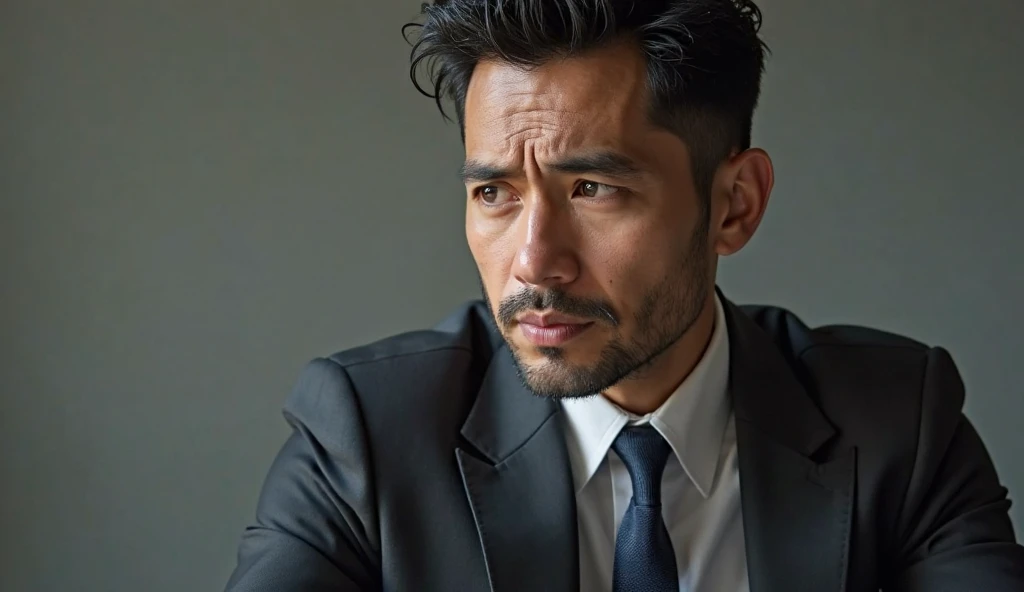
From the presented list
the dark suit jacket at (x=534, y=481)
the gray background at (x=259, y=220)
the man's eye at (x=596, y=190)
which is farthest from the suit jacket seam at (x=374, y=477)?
the gray background at (x=259, y=220)

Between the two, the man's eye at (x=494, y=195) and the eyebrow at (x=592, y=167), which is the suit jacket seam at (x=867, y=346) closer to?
the eyebrow at (x=592, y=167)

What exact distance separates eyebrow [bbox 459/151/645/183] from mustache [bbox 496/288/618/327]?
17 cm

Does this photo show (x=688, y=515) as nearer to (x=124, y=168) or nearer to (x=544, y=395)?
(x=544, y=395)

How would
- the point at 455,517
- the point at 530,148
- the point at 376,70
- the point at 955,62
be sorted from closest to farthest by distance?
the point at 530,148 → the point at 455,517 → the point at 376,70 → the point at 955,62

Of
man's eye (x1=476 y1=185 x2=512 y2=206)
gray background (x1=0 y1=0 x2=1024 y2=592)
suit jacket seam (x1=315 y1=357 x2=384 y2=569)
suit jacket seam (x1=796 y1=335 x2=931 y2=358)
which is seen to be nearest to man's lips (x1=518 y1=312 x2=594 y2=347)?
man's eye (x1=476 y1=185 x2=512 y2=206)

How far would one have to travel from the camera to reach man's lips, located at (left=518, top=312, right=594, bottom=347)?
61.6 inches

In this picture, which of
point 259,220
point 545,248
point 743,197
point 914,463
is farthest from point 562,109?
point 259,220

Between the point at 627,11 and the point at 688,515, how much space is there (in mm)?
800

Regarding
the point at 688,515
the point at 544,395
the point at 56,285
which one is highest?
the point at 56,285

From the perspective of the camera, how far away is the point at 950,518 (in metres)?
1.77

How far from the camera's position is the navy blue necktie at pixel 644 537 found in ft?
5.42

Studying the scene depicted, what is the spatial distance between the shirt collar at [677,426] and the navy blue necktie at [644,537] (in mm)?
43

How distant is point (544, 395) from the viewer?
161 centimetres

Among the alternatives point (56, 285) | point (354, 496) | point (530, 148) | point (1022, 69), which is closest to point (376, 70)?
point (56, 285)
